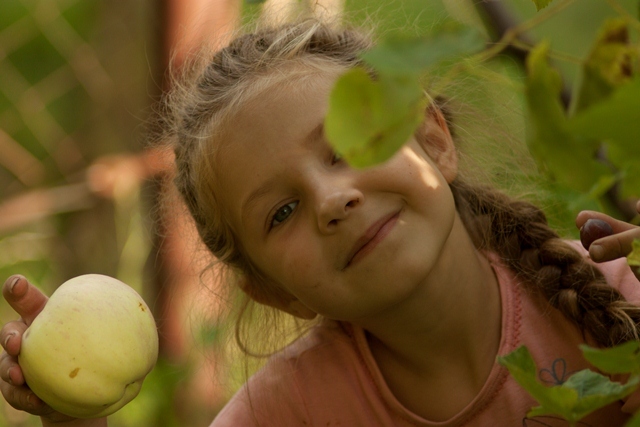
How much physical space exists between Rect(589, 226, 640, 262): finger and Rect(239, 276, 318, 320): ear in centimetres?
71

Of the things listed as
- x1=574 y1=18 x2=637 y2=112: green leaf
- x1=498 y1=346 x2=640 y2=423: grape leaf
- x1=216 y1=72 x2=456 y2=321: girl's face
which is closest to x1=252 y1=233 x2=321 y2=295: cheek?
x1=216 y1=72 x2=456 y2=321: girl's face

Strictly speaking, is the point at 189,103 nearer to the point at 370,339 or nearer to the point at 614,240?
the point at 370,339

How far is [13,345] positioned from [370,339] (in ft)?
2.51

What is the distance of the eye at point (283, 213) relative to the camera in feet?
4.43

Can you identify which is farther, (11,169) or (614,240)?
(11,169)

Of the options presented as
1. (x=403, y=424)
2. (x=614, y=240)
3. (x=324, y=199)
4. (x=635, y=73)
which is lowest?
(x=403, y=424)

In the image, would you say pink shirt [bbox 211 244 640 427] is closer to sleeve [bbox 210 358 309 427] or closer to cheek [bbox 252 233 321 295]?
sleeve [bbox 210 358 309 427]

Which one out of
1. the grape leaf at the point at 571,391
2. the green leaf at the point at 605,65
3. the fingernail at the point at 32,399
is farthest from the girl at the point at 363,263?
the green leaf at the point at 605,65

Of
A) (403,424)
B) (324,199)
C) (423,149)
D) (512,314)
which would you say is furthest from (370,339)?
(324,199)

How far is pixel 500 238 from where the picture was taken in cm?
168

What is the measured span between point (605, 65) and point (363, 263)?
31.8 inches

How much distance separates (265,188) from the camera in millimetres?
1353

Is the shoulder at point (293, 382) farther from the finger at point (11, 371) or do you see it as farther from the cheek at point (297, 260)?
the finger at point (11, 371)

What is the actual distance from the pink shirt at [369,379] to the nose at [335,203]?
1.69ft
